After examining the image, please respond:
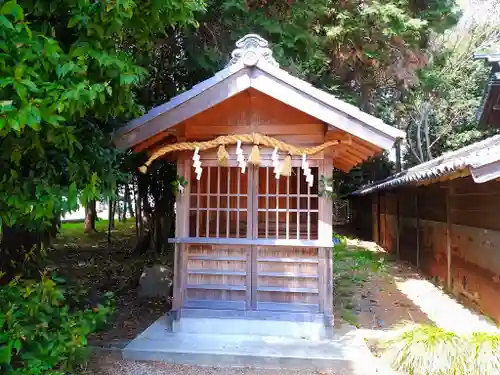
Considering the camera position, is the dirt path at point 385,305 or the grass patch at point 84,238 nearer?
the dirt path at point 385,305

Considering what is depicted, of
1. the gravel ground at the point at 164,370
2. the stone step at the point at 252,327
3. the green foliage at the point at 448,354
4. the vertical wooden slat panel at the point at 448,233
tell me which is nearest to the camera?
the green foliage at the point at 448,354

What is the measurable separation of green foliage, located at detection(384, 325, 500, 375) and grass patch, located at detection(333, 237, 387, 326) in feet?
5.80

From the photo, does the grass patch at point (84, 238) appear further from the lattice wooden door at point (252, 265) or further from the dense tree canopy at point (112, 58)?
the lattice wooden door at point (252, 265)

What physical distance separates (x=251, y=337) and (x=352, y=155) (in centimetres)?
320

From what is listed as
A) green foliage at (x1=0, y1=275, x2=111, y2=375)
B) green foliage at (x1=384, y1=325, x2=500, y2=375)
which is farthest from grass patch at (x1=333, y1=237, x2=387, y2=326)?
green foliage at (x1=0, y1=275, x2=111, y2=375)

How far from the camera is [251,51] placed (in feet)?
16.5

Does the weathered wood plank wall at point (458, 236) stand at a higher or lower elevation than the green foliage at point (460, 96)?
lower

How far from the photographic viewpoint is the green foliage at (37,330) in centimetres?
344

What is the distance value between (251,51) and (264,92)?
49 centimetres

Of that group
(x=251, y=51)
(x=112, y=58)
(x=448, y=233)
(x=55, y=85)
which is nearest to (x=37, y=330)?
(x=55, y=85)

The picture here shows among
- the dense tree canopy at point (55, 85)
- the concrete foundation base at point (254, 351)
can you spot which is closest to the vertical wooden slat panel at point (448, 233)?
the concrete foundation base at point (254, 351)

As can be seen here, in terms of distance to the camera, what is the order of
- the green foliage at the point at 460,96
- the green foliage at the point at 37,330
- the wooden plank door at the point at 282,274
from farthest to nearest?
the green foliage at the point at 460,96 < the wooden plank door at the point at 282,274 < the green foliage at the point at 37,330

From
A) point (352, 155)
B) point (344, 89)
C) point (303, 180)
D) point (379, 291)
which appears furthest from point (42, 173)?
point (344, 89)

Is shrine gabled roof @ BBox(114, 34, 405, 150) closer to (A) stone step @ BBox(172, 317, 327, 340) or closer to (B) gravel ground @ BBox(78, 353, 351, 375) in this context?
(A) stone step @ BBox(172, 317, 327, 340)
